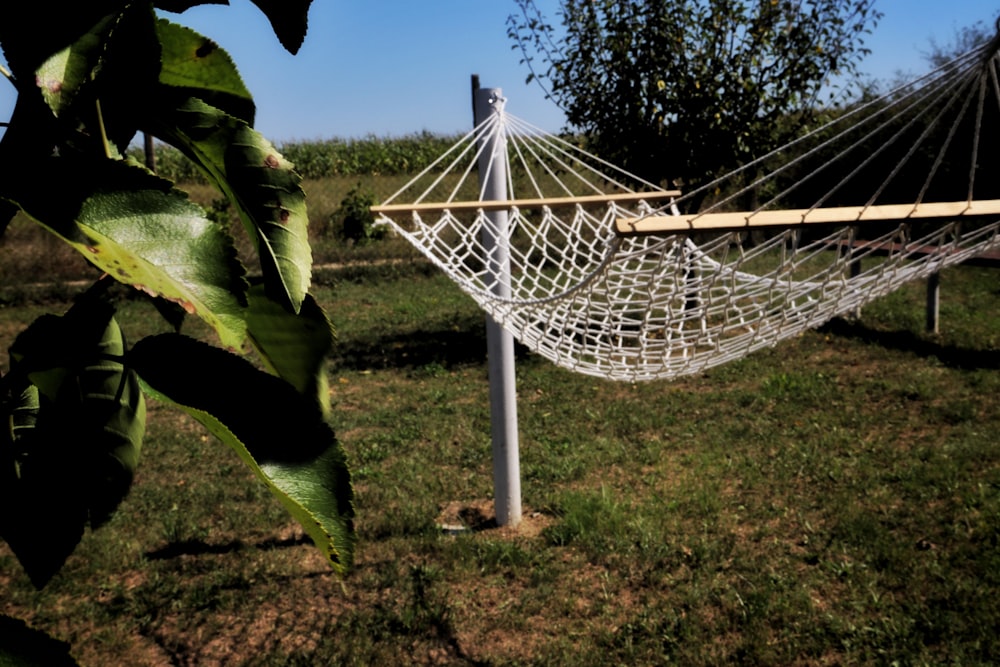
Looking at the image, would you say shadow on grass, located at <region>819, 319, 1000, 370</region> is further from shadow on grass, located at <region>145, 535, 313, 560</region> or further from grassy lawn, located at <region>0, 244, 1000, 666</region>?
shadow on grass, located at <region>145, 535, 313, 560</region>

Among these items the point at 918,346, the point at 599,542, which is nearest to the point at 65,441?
the point at 599,542

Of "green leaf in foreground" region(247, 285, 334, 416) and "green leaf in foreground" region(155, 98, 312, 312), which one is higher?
"green leaf in foreground" region(155, 98, 312, 312)

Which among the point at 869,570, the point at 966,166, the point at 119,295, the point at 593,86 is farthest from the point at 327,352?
the point at 966,166

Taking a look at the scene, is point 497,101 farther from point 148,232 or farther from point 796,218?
point 148,232

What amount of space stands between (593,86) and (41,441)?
4.75 metres

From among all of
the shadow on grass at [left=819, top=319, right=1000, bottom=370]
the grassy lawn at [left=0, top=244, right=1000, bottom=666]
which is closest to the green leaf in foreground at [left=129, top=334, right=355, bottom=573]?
the grassy lawn at [left=0, top=244, right=1000, bottom=666]

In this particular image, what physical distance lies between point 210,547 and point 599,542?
1224mm

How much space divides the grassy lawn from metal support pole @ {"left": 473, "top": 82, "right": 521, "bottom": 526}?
0.75 ft

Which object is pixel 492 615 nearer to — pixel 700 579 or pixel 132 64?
pixel 700 579

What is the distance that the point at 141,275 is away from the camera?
36cm

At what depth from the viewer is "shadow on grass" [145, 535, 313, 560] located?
8.47 ft

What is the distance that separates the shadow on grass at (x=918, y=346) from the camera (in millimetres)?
4270

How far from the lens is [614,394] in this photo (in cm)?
414

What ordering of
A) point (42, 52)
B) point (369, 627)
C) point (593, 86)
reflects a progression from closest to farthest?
point (42, 52) < point (369, 627) < point (593, 86)
